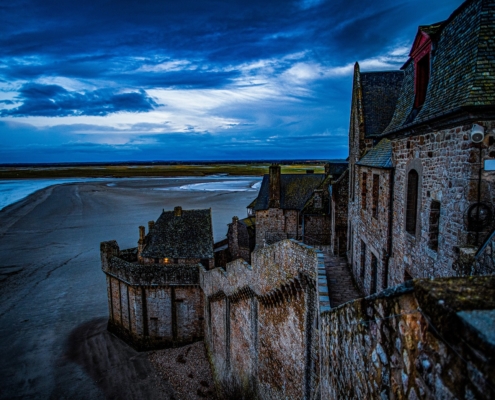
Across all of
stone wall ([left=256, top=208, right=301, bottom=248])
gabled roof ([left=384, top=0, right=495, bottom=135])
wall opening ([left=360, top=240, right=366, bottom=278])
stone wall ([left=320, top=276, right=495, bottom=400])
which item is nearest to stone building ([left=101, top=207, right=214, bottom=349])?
stone wall ([left=256, top=208, right=301, bottom=248])

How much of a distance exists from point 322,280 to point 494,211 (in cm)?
421

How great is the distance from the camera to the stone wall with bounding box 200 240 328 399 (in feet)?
32.3

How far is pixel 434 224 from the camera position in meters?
8.51

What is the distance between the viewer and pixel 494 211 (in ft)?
22.4

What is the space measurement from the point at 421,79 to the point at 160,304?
62.9 feet

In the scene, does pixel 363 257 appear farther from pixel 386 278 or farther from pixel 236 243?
pixel 236 243

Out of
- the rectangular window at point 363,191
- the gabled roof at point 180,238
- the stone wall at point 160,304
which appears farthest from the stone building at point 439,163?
the gabled roof at point 180,238

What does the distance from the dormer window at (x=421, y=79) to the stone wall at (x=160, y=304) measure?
1604 cm

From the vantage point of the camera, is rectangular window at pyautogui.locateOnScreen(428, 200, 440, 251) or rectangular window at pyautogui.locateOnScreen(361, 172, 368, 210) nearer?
rectangular window at pyautogui.locateOnScreen(428, 200, 440, 251)

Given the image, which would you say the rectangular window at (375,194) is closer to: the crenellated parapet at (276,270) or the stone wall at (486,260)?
the crenellated parapet at (276,270)

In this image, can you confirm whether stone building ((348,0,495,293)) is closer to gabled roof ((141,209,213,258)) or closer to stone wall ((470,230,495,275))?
stone wall ((470,230,495,275))

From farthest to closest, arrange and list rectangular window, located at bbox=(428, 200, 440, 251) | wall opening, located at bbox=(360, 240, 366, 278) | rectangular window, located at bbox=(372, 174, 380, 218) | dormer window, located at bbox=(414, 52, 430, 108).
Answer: wall opening, located at bbox=(360, 240, 366, 278), rectangular window, located at bbox=(372, 174, 380, 218), dormer window, located at bbox=(414, 52, 430, 108), rectangular window, located at bbox=(428, 200, 440, 251)

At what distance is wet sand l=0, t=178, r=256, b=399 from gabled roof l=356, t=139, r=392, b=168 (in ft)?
51.6

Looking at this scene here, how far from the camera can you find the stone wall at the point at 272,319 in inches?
387
